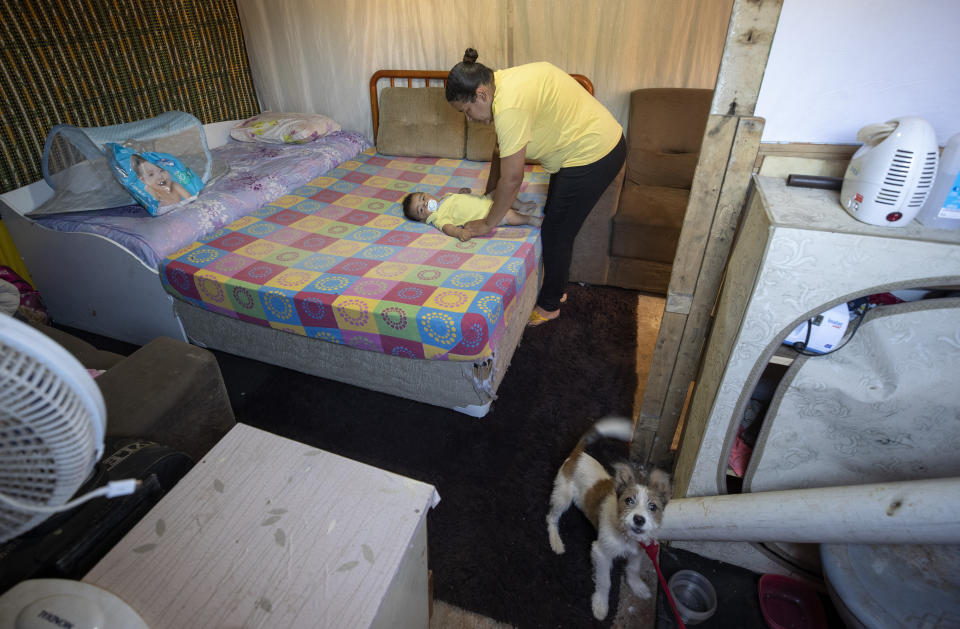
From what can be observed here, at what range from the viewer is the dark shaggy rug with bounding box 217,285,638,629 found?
4.71 feet

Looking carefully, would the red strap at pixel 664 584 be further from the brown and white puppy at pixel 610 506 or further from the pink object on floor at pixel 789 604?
the pink object on floor at pixel 789 604

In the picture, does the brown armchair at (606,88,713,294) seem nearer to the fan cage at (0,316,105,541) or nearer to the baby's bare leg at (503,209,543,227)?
the baby's bare leg at (503,209,543,227)

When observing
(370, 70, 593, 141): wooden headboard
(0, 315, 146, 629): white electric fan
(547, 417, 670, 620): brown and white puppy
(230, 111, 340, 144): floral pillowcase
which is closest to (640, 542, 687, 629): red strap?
(547, 417, 670, 620): brown and white puppy

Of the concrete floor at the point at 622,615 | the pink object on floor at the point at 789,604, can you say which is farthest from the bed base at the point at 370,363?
the pink object on floor at the point at 789,604

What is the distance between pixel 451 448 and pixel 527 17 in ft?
8.68

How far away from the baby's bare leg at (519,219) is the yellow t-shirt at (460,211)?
0.11 meters

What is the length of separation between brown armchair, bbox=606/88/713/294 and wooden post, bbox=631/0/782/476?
3.95ft

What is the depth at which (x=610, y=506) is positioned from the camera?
4.62ft

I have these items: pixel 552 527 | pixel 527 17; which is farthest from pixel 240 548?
pixel 527 17

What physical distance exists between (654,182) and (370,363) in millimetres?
2046

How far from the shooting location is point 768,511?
3.83 ft

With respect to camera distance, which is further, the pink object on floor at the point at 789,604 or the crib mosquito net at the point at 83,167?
the crib mosquito net at the point at 83,167

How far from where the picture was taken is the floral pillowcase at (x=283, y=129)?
3.35 m

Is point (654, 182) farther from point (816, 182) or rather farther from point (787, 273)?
point (787, 273)
